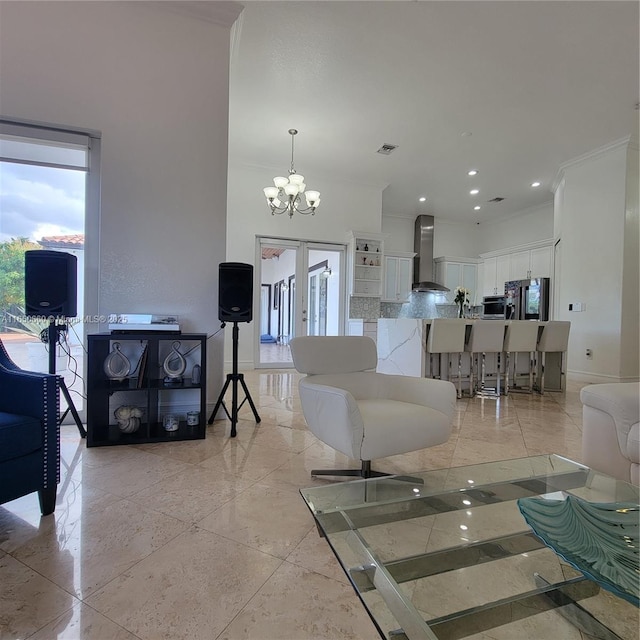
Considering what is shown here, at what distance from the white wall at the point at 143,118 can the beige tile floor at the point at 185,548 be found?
1.10 meters

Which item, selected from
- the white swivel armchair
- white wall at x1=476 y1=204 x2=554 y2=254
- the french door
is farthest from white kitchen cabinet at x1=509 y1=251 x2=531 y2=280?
the white swivel armchair

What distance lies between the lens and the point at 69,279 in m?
2.52

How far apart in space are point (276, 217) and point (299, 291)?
51.6 inches

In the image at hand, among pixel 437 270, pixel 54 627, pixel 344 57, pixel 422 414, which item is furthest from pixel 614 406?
pixel 437 270

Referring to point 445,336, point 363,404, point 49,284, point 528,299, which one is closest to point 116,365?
point 49,284

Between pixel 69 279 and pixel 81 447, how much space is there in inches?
46.3

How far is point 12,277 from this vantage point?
9.33 feet

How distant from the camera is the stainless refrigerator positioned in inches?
258

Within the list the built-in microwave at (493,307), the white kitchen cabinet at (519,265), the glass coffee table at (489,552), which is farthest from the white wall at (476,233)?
the glass coffee table at (489,552)

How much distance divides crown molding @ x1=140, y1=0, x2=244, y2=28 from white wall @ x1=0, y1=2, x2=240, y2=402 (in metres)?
0.04

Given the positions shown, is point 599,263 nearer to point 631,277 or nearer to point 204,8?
point 631,277

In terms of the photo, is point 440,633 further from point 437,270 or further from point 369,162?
point 437,270

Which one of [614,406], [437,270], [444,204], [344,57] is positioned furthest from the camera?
[437,270]

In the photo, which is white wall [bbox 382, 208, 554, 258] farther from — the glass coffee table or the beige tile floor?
the glass coffee table
